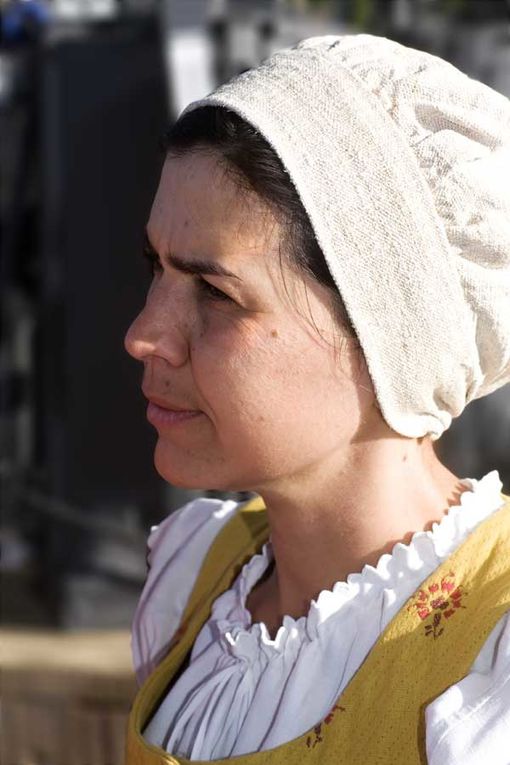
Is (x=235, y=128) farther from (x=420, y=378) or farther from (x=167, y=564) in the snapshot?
(x=167, y=564)

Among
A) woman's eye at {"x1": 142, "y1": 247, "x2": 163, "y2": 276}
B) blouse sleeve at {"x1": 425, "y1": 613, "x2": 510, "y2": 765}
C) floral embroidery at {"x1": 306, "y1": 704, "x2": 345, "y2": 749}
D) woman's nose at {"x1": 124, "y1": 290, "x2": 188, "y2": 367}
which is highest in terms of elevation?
woman's eye at {"x1": 142, "y1": 247, "x2": 163, "y2": 276}

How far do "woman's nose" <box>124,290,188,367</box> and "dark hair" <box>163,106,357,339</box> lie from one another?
6.1 inches

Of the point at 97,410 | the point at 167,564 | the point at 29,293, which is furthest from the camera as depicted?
the point at 29,293

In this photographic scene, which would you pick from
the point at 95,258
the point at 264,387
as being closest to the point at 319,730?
the point at 264,387

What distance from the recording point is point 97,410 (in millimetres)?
4469

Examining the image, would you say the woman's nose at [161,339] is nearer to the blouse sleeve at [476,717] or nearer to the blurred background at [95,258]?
the blouse sleeve at [476,717]

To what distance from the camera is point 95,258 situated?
4.44 metres

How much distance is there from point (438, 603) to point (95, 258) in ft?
11.1

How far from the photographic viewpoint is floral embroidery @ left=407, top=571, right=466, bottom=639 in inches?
47.4

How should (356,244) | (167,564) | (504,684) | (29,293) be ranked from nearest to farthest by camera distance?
(504,684) < (356,244) < (167,564) < (29,293)

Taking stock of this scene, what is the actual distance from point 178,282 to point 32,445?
12.0 ft

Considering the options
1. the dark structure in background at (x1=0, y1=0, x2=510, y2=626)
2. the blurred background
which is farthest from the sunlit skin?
the dark structure in background at (x1=0, y1=0, x2=510, y2=626)

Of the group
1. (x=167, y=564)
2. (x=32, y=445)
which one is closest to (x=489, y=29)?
(x=32, y=445)

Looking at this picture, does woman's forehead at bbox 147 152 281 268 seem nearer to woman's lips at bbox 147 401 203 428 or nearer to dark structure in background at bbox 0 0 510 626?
woman's lips at bbox 147 401 203 428
